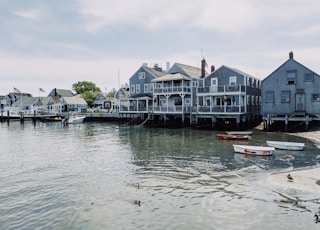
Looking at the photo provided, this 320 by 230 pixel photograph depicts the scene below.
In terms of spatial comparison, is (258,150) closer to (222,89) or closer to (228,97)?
(222,89)

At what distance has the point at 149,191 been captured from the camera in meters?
13.4

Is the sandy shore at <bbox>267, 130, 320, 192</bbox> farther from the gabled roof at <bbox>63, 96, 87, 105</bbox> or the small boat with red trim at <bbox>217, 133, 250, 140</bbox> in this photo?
the gabled roof at <bbox>63, 96, 87, 105</bbox>

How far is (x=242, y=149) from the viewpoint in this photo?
72.0 feet

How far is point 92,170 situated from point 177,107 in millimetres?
28275

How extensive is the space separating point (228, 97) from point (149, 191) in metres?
30.7

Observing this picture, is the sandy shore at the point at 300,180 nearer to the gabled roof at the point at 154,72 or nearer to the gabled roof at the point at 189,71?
the gabled roof at the point at 189,71

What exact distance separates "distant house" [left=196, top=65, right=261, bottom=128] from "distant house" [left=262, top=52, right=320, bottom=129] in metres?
2.96

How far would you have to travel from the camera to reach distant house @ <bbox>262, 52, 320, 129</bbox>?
112ft

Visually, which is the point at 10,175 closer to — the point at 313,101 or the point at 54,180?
the point at 54,180

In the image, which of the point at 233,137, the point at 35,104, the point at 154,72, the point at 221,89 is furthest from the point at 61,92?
the point at 233,137

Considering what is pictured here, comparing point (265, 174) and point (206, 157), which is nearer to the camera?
point (265, 174)

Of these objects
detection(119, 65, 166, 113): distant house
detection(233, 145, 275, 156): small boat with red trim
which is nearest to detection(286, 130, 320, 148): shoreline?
detection(233, 145, 275, 156): small boat with red trim

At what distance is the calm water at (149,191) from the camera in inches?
398

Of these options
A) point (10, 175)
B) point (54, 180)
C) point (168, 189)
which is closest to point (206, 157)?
point (168, 189)
